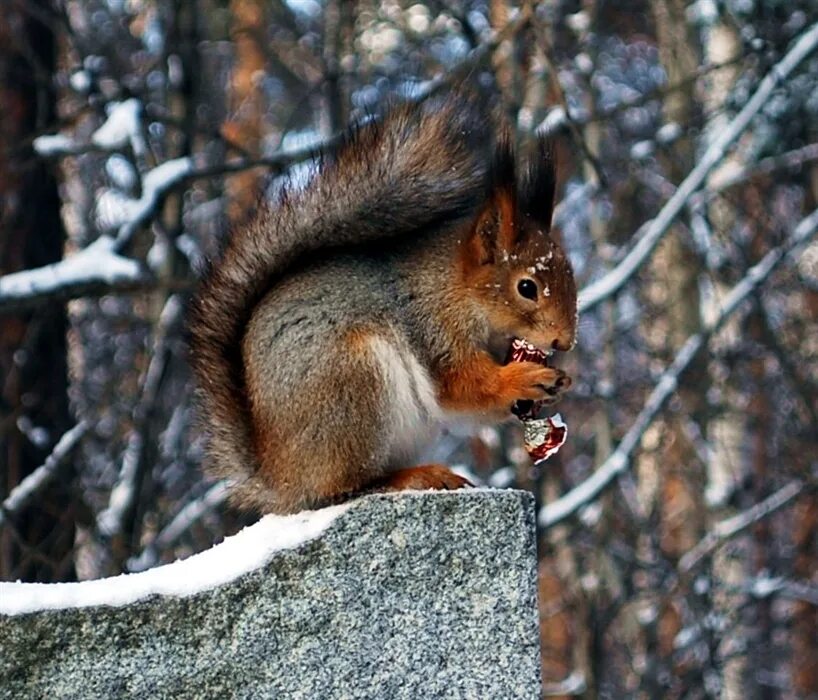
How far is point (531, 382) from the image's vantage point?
2.18 m

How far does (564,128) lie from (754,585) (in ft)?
8.91

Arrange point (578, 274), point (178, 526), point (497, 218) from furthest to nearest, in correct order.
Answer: point (578, 274) → point (178, 526) → point (497, 218)

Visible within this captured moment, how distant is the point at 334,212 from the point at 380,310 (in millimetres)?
171

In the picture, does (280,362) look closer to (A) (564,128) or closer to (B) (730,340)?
(A) (564,128)

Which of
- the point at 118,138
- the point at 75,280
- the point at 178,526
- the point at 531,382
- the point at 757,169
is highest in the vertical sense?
the point at 531,382

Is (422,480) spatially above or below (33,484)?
above

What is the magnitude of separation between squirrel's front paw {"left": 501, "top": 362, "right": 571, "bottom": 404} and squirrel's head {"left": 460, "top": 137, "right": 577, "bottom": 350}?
0.11m

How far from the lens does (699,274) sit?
695cm

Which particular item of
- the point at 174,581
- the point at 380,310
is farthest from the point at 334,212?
the point at 174,581

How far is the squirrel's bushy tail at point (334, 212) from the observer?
231cm

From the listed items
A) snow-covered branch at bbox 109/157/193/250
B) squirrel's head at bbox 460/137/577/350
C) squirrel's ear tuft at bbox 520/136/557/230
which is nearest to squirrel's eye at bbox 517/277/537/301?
squirrel's head at bbox 460/137/577/350

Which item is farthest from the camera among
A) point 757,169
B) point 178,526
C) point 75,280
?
point 757,169

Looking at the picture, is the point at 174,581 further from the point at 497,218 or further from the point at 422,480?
the point at 497,218

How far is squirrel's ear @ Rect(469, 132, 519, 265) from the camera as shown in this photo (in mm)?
2330
